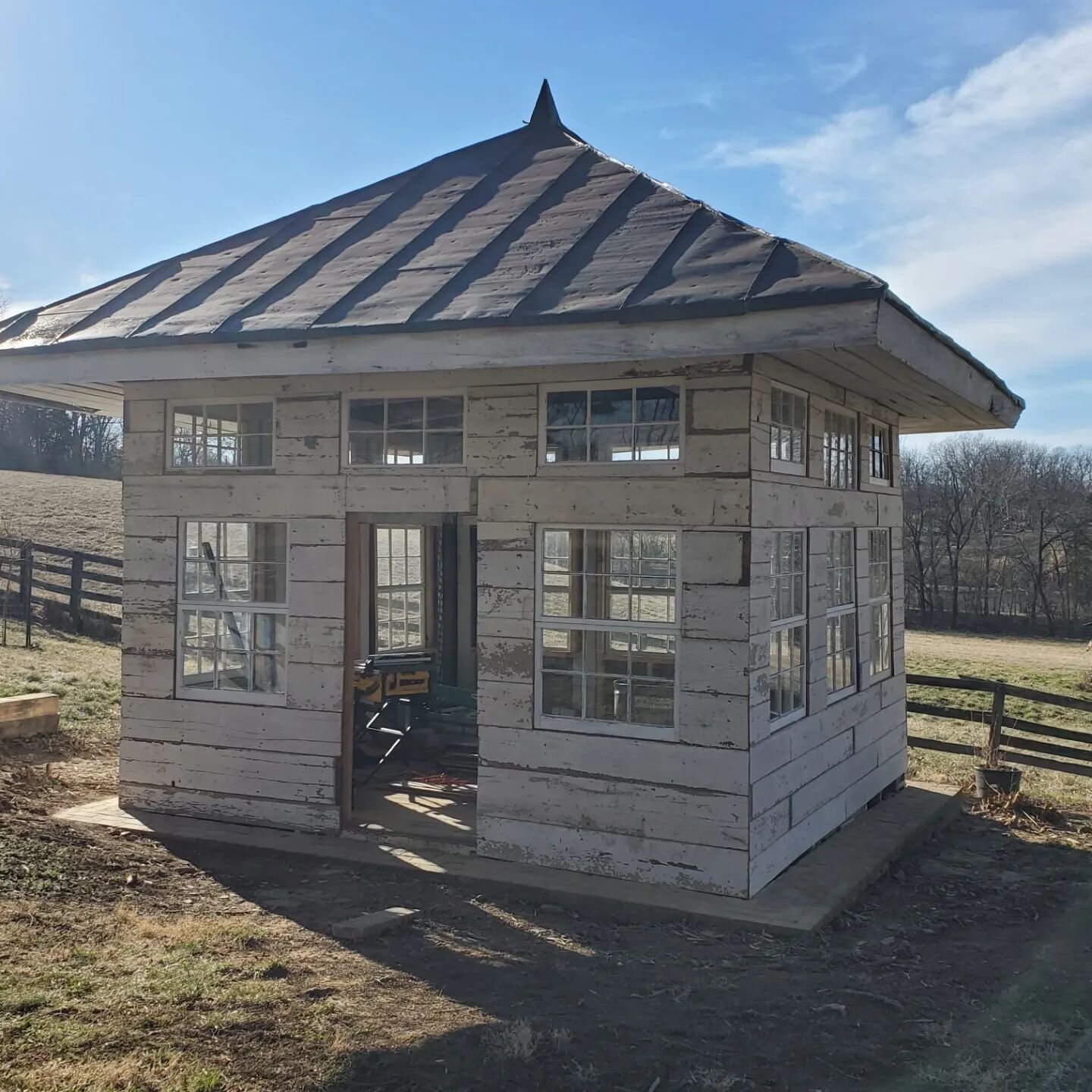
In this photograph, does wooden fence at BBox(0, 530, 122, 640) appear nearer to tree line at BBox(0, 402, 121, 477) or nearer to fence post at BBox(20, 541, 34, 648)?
fence post at BBox(20, 541, 34, 648)

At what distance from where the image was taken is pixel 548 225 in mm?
7004

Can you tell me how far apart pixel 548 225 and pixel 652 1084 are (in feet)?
17.2

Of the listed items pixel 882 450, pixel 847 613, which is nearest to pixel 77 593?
pixel 882 450

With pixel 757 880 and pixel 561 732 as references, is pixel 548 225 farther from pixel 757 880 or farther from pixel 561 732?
pixel 757 880

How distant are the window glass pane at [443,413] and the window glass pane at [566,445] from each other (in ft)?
2.36

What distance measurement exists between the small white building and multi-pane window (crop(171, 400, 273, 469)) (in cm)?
2

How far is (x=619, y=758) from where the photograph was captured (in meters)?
6.30

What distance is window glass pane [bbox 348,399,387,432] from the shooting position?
710cm

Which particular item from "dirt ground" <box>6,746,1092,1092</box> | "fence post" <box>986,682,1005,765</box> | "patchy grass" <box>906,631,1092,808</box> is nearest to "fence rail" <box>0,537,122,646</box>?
"dirt ground" <box>6,746,1092,1092</box>

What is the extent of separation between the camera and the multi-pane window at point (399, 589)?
10.9 m

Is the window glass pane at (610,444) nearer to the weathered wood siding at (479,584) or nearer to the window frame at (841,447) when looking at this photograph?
the weathered wood siding at (479,584)

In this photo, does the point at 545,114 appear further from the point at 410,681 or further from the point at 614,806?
the point at 614,806

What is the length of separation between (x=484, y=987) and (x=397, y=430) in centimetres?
364

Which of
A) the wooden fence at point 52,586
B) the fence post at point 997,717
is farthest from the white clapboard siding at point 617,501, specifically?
the wooden fence at point 52,586
